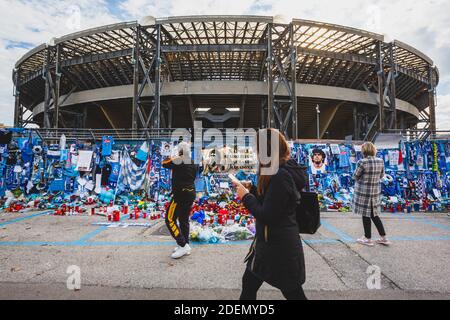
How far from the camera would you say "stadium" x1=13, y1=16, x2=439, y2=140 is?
1698 centimetres

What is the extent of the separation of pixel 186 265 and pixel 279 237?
2.27 m

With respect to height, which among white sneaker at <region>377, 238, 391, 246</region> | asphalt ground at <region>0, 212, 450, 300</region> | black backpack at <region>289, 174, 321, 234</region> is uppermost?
black backpack at <region>289, 174, 321, 234</region>

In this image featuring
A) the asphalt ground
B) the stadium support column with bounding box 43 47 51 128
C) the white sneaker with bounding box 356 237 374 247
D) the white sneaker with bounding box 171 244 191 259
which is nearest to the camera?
the asphalt ground

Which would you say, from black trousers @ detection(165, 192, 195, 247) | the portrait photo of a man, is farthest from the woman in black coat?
the portrait photo of a man

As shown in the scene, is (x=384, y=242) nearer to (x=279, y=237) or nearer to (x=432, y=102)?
(x=279, y=237)

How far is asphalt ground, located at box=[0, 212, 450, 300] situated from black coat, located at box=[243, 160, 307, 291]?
3.78ft

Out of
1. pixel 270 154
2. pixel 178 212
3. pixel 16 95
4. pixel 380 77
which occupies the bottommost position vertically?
pixel 178 212

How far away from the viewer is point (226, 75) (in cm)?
2373

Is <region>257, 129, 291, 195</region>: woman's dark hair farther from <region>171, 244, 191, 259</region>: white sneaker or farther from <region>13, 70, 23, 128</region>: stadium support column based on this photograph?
<region>13, 70, 23, 128</region>: stadium support column

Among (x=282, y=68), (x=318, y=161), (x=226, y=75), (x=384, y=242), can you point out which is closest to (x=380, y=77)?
(x=282, y=68)

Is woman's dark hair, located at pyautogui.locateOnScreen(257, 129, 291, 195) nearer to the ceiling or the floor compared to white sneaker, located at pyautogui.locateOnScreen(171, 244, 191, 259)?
nearer to the ceiling

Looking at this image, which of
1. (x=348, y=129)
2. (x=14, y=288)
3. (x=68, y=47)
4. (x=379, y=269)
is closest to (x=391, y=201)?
(x=379, y=269)

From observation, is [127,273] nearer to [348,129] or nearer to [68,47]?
[68,47]

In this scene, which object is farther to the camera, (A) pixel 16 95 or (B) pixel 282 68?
(A) pixel 16 95
